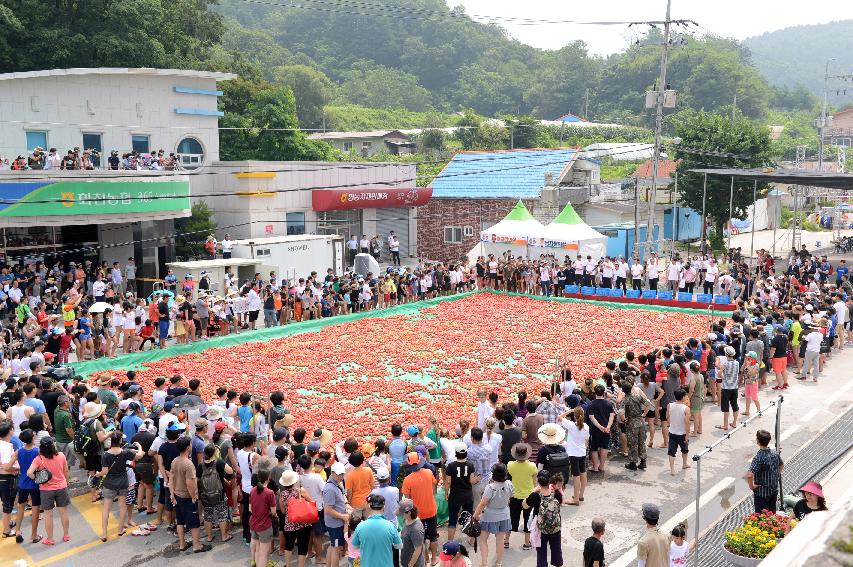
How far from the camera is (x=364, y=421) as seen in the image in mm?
15570

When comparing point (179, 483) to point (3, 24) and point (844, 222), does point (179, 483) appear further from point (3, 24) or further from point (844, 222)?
point (844, 222)

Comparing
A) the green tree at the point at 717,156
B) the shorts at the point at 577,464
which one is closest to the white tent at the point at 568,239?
the green tree at the point at 717,156

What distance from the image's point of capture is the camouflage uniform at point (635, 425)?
1322cm

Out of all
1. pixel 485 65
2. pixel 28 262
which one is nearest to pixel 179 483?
pixel 28 262

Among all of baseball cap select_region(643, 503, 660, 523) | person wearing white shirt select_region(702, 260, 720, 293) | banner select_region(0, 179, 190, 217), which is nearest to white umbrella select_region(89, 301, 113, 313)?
banner select_region(0, 179, 190, 217)

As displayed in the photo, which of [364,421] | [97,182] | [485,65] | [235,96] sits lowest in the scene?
[364,421]

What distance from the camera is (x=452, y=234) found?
43.8m

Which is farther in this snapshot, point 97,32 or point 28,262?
point 97,32

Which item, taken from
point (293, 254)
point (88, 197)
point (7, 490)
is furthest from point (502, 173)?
point (7, 490)

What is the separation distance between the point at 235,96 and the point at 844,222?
41903mm

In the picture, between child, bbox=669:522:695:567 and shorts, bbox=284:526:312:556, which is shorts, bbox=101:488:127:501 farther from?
child, bbox=669:522:695:567

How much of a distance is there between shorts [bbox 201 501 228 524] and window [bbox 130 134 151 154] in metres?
25.1

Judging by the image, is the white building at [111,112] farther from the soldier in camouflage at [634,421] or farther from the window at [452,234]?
the soldier in camouflage at [634,421]

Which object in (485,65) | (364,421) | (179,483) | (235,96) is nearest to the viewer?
(179,483)
